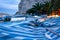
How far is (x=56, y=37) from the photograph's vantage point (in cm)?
232

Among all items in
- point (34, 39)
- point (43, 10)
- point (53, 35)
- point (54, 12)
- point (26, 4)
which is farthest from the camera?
point (26, 4)

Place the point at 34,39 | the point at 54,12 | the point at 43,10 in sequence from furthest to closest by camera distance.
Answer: the point at 43,10
the point at 54,12
the point at 34,39

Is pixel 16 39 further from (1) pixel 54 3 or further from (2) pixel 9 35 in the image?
(1) pixel 54 3

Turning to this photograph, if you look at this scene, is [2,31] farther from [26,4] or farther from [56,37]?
[26,4]

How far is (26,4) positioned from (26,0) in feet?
7.78

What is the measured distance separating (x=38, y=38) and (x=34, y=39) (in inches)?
3.3

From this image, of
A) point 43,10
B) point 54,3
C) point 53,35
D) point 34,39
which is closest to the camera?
point 34,39

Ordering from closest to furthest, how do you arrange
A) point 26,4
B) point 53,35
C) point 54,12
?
point 53,35, point 54,12, point 26,4

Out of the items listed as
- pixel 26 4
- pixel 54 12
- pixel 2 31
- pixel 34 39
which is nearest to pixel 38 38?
pixel 34 39

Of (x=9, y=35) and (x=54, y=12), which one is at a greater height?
(x=9, y=35)

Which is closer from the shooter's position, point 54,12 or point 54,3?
point 54,3

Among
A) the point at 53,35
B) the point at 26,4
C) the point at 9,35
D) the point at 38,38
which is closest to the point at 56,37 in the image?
the point at 53,35

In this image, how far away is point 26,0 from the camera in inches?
2302

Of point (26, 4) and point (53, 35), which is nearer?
point (53, 35)
